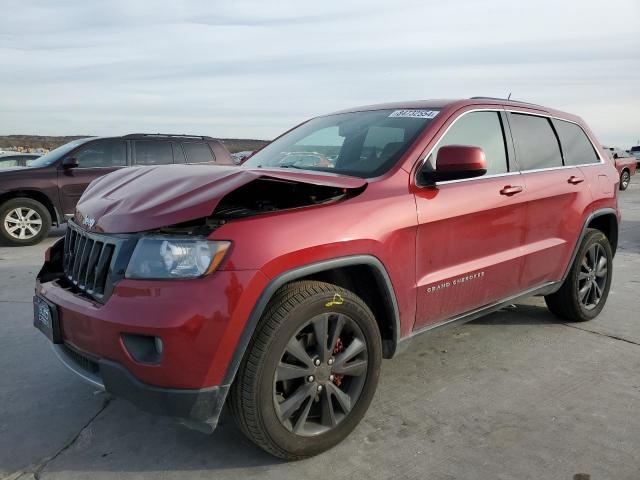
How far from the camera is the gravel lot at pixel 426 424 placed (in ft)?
8.36

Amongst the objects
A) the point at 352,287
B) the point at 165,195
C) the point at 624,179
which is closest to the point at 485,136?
the point at 352,287

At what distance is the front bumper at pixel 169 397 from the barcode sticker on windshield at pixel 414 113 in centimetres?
204

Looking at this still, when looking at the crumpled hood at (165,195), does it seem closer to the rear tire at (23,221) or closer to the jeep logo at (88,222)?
the jeep logo at (88,222)

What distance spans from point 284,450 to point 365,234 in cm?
108

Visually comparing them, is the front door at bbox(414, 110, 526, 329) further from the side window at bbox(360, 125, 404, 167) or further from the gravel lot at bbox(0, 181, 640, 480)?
the gravel lot at bbox(0, 181, 640, 480)

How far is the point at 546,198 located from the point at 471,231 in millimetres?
971

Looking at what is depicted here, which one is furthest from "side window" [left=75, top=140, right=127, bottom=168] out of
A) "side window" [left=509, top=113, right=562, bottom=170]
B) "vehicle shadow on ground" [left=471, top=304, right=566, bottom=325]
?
"side window" [left=509, top=113, right=562, bottom=170]

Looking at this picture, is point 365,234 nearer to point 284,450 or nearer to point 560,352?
point 284,450

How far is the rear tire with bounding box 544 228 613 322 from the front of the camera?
4383 millimetres

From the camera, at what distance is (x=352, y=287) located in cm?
291

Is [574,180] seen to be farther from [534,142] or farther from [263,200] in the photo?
[263,200]

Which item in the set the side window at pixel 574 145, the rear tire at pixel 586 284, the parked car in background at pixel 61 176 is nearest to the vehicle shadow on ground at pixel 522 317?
the rear tire at pixel 586 284

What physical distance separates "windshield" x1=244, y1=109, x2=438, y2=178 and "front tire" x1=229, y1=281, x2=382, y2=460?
0.86 m

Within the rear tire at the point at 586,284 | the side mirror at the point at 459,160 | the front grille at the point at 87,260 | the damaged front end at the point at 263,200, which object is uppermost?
the side mirror at the point at 459,160
